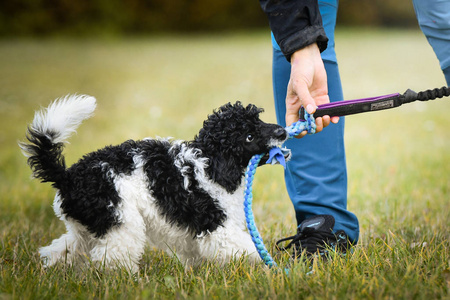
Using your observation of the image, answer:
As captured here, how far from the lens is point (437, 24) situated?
8.21 ft

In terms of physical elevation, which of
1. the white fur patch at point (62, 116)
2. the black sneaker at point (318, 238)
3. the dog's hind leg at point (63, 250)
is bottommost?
the black sneaker at point (318, 238)

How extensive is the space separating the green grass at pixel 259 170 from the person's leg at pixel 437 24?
1064 mm

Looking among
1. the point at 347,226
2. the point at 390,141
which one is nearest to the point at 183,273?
the point at 347,226

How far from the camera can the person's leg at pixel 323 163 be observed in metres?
2.77

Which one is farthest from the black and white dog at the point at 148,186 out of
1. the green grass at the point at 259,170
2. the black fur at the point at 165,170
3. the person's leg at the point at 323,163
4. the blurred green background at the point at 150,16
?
the blurred green background at the point at 150,16

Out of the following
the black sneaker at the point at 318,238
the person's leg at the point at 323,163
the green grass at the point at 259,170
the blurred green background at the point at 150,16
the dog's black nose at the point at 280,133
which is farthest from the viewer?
the blurred green background at the point at 150,16

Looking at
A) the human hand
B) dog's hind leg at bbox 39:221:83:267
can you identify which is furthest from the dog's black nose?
dog's hind leg at bbox 39:221:83:267

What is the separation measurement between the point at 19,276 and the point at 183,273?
0.83 meters

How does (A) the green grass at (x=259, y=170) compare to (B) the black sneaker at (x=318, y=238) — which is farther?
(B) the black sneaker at (x=318, y=238)

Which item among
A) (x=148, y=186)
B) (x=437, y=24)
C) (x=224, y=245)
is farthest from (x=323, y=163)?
(x=148, y=186)

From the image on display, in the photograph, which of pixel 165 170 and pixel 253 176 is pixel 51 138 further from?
pixel 253 176

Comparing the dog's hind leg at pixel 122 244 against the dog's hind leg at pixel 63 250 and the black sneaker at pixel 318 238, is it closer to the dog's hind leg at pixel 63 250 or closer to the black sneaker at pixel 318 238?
the dog's hind leg at pixel 63 250

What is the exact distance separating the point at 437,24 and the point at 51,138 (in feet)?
7.08

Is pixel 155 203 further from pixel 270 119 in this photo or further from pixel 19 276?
pixel 270 119
